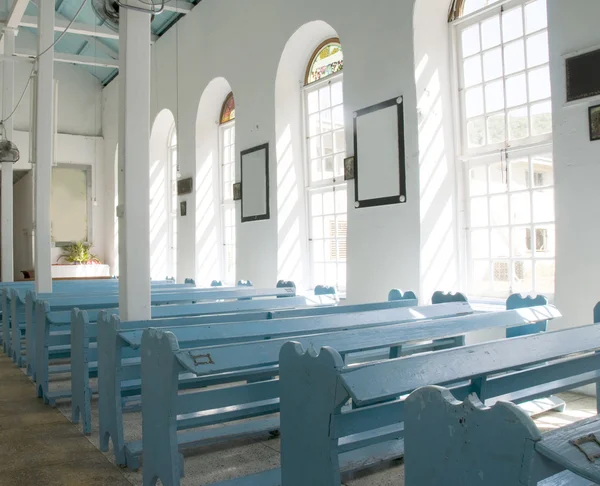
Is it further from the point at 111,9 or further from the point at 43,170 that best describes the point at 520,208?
the point at 43,170

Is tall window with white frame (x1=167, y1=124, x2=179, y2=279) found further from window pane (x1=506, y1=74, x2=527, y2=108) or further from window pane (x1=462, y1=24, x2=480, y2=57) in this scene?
window pane (x1=506, y1=74, x2=527, y2=108)

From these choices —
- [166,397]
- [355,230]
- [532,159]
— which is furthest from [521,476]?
[355,230]

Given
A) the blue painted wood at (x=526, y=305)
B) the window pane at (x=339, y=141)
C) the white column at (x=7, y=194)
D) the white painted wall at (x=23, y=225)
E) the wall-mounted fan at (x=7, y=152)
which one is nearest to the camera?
the blue painted wood at (x=526, y=305)

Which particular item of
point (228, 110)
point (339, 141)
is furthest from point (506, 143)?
point (228, 110)

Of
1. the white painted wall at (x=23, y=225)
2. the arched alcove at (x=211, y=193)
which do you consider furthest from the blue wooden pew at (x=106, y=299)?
the white painted wall at (x=23, y=225)

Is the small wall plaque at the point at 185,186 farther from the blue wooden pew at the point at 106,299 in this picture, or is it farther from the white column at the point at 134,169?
the white column at the point at 134,169

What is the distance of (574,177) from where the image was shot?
3.85 m

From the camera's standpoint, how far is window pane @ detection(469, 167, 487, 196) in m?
4.89

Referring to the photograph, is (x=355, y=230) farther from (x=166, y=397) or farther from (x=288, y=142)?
(x=166, y=397)

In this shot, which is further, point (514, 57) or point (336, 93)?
point (336, 93)

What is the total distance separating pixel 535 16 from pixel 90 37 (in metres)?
9.25

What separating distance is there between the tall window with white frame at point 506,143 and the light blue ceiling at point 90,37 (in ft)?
17.3

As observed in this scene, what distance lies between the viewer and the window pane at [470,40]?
4.91 meters

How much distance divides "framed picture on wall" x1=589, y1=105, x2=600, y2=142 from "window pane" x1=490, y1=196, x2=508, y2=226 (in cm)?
103
